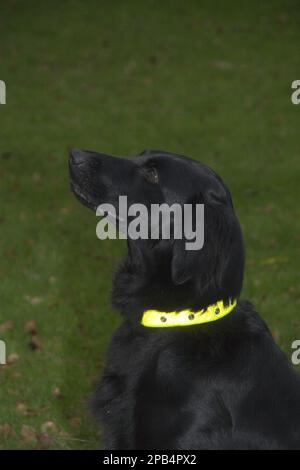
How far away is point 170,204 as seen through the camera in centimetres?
408

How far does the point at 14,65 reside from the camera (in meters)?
15.4

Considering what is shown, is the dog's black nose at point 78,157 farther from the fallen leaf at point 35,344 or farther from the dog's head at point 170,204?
the fallen leaf at point 35,344

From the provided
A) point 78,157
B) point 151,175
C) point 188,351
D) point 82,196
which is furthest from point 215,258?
point 78,157

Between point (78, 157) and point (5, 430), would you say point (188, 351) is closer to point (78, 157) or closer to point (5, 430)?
point (78, 157)

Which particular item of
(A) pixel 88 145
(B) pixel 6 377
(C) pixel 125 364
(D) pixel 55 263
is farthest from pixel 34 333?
(A) pixel 88 145

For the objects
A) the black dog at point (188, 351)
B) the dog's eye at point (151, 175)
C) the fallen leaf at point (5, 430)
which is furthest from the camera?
the fallen leaf at point (5, 430)

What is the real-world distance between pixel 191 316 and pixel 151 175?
2.44 feet

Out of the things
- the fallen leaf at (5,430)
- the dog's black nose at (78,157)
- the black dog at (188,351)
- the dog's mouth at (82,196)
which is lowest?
the fallen leaf at (5,430)

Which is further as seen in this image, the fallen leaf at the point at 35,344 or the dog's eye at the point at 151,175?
the fallen leaf at the point at 35,344

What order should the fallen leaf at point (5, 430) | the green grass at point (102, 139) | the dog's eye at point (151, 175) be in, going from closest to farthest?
the dog's eye at point (151, 175), the fallen leaf at point (5, 430), the green grass at point (102, 139)

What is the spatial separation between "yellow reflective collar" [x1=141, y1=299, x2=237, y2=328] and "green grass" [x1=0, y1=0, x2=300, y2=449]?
0.92 metres

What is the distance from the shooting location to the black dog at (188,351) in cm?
387

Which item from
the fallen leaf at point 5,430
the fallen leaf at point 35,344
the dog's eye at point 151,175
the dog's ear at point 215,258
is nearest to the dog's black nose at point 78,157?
the dog's eye at point 151,175

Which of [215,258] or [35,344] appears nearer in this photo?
[215,258]
